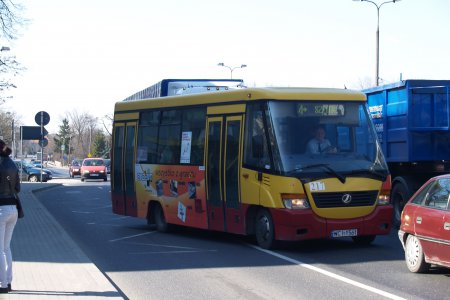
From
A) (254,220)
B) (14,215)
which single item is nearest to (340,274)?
(254,220)

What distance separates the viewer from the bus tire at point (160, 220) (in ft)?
53.5

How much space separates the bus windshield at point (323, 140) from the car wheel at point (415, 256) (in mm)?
2251

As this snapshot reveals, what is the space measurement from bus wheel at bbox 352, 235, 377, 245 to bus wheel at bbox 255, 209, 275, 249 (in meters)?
1.82

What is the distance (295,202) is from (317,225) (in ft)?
1.76

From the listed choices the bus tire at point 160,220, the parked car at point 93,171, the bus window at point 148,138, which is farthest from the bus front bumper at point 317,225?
the parked car at point 93,171

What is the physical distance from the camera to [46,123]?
3500 cm

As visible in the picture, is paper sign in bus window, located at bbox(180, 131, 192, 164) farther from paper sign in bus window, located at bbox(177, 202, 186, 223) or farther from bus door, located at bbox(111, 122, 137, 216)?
bus door, located at bbox(111, 122, 137, 216)

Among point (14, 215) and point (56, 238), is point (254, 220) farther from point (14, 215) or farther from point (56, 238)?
point (14, 215)

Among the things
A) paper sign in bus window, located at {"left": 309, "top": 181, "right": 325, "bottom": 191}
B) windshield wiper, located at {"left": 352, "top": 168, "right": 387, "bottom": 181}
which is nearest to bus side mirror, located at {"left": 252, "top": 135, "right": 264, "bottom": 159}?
paper sign in bus window, located at {"left": 309, "top": 181, "right": 325, "bottom": 191}

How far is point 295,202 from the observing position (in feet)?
39.7

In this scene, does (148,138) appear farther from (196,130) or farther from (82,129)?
(82,129)

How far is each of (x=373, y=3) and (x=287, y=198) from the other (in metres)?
25.6

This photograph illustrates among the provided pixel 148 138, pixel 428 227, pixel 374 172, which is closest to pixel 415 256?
pixel 428 227

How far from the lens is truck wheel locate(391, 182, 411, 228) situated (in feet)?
55.5
